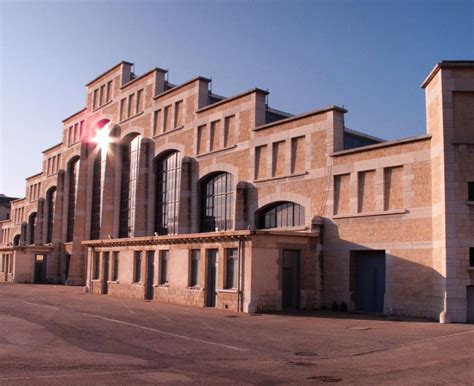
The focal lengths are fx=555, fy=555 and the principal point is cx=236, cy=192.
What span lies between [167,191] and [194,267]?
15239 mm

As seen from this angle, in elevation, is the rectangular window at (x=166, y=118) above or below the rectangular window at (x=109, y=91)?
below

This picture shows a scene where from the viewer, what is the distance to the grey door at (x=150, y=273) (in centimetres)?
3603

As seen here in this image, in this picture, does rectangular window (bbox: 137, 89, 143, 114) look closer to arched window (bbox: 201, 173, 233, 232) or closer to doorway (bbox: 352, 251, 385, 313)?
arched window (bbox: 201, 173, 233, 232)

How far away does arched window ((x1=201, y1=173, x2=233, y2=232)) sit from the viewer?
39031 mm

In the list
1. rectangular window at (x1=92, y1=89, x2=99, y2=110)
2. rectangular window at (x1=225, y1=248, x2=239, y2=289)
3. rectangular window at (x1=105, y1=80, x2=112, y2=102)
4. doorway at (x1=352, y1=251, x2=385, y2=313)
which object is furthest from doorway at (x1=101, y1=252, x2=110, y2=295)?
rectangular window at (x1=92, y1=89, x2=99, y2=110)

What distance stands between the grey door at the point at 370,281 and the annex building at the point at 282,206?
0.07m

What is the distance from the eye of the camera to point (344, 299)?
2984cm

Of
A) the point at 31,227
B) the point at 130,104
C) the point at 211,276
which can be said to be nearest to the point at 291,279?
the point at 211,276

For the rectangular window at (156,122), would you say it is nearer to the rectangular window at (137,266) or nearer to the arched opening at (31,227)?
the rectangular window at (137,266)

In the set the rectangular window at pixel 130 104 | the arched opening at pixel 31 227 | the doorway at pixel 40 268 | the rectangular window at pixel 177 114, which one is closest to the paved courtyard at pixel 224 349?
the rectangular window at pixel 177 114

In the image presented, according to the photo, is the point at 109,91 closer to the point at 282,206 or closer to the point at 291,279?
the point at 282,206

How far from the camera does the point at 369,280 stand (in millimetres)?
29359

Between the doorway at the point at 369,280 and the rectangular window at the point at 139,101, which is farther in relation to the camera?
the rectangular window at the point at 139,101

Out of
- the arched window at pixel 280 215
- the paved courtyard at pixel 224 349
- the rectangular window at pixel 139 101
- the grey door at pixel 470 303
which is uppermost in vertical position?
the rectangular window at pixel 139 101
